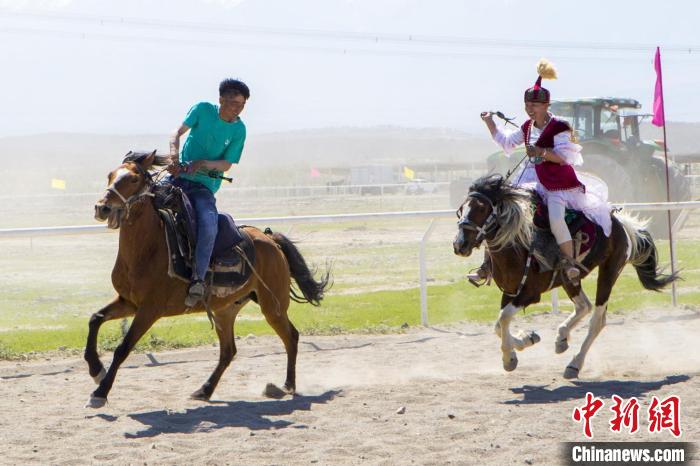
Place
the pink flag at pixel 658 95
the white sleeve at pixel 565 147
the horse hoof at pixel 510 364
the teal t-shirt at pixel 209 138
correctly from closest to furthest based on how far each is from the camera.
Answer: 1. the teal t-shirt at pixel 209 138
2. the horse hoof at pixel 510 364
3. the white sleeve at pixel 565 147
4. the pink flag at pixel 658 95

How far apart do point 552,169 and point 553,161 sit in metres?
0.13

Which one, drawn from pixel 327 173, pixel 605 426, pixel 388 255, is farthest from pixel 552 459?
pixel 327 173

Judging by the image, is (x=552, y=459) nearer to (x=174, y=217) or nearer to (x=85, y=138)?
(x=174, y=217)

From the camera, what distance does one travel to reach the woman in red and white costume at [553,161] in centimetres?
942

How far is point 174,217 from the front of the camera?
845 cm

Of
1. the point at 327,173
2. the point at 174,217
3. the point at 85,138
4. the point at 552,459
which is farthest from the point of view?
the point at 85,138

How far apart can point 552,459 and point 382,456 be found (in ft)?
3.34

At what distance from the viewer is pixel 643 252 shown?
10.8 meters

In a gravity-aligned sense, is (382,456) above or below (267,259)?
below

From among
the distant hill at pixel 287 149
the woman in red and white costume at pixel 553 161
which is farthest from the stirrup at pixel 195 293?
the distant hill at pixel 287 149

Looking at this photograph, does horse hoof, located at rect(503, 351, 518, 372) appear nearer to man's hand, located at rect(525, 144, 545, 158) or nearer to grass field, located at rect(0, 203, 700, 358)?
man's hand, located at rect(525, 144, 545, 158)

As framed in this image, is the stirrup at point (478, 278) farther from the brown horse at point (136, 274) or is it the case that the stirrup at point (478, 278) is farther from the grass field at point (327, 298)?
the grass field at point (327, 298)

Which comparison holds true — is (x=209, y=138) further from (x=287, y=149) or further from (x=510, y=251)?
(x=287, y=149)

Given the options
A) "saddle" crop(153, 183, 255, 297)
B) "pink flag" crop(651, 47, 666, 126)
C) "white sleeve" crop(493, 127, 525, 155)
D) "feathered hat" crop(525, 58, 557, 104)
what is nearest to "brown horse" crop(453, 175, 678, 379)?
"white sleeve" crop(493, 127, 525, 155)
